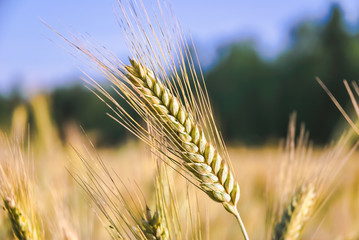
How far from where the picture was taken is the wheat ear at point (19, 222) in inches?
31.7

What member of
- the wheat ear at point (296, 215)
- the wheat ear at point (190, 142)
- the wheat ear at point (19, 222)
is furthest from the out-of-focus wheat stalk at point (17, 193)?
the wheat ear at point (296, 215)

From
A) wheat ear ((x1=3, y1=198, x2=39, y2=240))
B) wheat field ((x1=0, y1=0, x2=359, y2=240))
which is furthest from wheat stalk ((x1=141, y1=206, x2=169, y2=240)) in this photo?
wheat ear ((x1=3, y1=198, x2=39, y2=240))

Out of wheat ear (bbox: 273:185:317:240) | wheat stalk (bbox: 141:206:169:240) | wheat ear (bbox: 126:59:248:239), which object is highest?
wheat ear (bbox: 126:59:248:239)

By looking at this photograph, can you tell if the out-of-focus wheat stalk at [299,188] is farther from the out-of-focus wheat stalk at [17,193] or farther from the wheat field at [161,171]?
the out-of-focus wheat stalk at [17,193]

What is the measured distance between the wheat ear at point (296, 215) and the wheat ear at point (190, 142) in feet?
0.92

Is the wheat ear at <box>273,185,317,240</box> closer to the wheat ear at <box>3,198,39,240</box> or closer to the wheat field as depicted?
the wheat field

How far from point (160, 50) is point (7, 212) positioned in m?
0.52

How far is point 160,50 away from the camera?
0.75 m

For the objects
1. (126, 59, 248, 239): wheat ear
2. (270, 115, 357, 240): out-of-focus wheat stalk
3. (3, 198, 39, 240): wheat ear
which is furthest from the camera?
(270, 115, 357, 240): out-of-focus wheat stalk

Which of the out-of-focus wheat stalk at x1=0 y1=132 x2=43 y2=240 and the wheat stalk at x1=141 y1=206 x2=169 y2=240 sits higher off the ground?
the out-of-focus wheat stalk at x1=0 y1=132 x2=43 y2=240

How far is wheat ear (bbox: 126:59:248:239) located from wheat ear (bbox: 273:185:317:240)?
28 cm

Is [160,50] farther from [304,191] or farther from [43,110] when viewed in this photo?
[43,110]

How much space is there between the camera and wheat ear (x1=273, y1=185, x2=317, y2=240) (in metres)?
0.90

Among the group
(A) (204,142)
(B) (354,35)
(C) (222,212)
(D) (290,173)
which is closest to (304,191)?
(D) (290,173)
